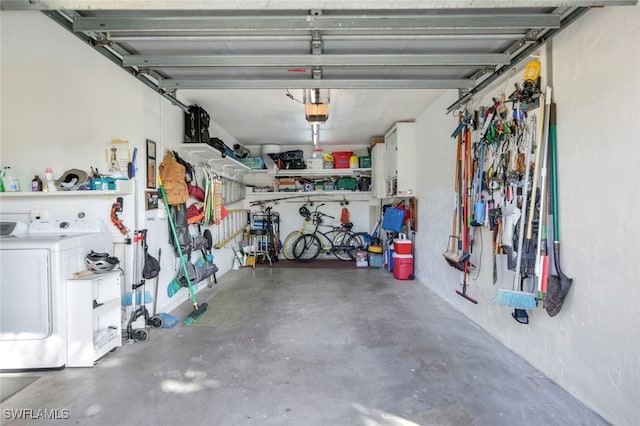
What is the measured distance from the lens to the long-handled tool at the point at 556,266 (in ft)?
6.24

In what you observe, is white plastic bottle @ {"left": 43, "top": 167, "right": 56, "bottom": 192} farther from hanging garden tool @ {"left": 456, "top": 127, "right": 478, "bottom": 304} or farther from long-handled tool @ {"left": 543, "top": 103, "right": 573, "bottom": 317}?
long-handled tool @ {"left": 543, "top": 103, "right": 573, "bottom": 317}

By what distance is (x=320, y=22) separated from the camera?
1855 millimetres

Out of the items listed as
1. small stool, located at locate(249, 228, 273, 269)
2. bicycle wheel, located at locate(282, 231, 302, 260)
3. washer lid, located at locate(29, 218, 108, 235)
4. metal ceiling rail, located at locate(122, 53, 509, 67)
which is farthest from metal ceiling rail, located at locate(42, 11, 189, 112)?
bicycle wheel, located at locate(282, 231, 302, 260)

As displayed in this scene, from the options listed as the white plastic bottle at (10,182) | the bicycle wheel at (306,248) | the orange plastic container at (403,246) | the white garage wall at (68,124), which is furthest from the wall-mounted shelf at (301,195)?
the white plastic bottle at (10,182)

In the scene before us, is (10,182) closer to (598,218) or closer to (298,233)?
(598,218)

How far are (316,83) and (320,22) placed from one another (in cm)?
85

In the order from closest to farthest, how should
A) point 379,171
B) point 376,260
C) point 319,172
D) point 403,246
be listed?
point 403,246 < point 379,171 < point 376,260 < point 319,172

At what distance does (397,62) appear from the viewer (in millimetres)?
2363

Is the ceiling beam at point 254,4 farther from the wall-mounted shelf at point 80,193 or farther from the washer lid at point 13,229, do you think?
the washer lid at point 13,229

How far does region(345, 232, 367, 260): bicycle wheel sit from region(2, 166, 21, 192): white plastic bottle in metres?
5.43

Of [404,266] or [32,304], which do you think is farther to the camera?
[404,266]

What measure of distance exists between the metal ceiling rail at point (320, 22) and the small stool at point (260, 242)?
4924 millimetres

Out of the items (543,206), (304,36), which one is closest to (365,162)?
(304,36)

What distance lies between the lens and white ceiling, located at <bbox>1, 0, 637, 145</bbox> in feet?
4.75
